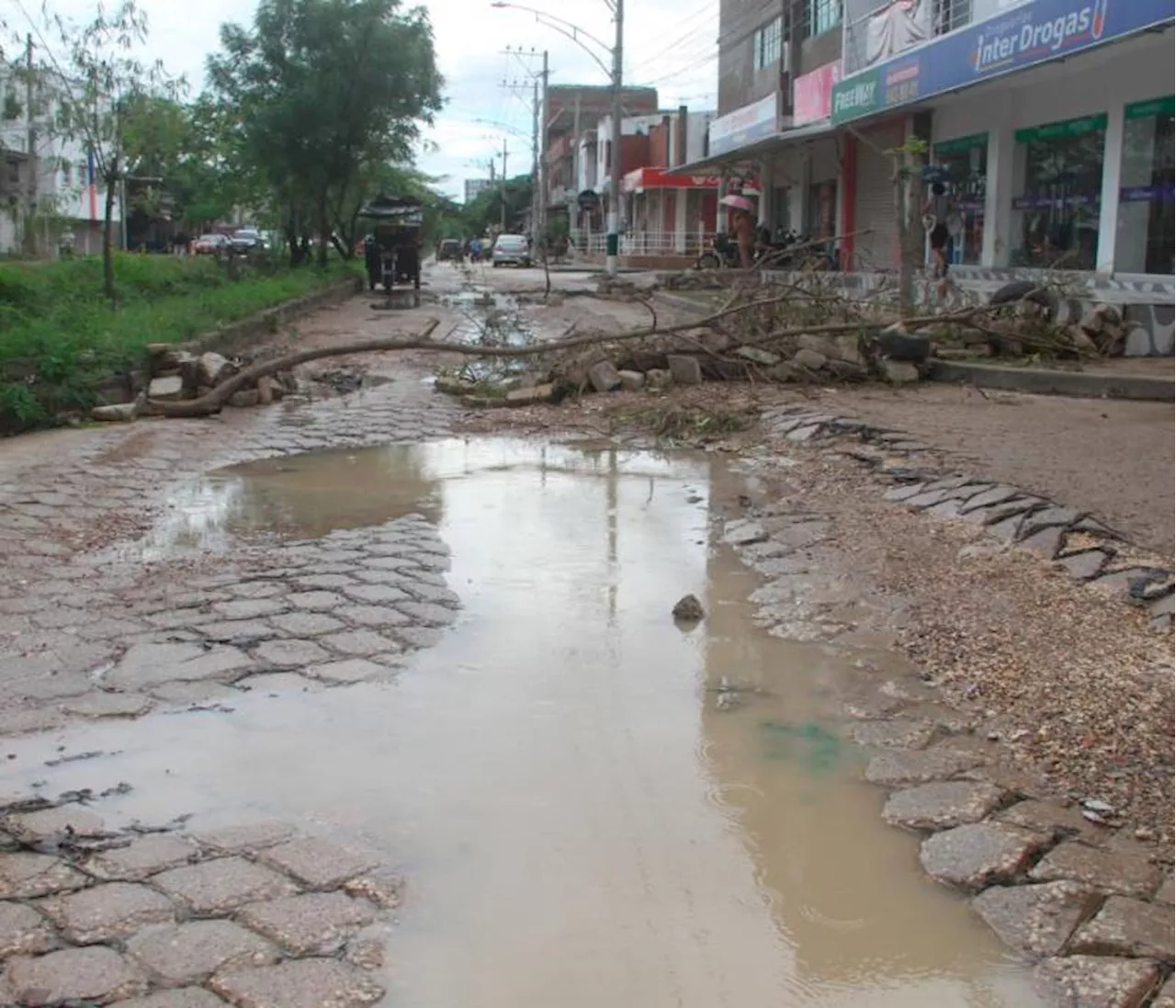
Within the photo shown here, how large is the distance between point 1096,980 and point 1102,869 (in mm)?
510

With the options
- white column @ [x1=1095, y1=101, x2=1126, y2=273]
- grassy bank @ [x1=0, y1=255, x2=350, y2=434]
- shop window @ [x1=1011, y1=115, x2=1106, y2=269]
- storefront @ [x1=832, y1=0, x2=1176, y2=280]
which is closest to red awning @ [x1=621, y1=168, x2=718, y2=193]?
storefront @ [x1=832, y1=0, x2=1176, y2=280]

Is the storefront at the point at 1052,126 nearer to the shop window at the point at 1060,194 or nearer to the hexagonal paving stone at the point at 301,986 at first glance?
the shop window at the point at 1060,194

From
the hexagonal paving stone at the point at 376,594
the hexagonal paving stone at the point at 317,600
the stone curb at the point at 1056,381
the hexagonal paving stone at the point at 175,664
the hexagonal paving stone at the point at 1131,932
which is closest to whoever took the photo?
the hexagonal paving stone at the point at 1131,932

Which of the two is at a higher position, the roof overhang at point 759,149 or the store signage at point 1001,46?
the roof overhang at point 759,149

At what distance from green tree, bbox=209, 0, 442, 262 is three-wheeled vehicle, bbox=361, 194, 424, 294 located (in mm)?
1188

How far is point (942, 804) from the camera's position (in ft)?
12.2

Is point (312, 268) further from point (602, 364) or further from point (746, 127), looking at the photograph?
point (602, 364)

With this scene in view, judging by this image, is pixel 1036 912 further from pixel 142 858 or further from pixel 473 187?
pixel 473 187

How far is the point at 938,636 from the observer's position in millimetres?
5168

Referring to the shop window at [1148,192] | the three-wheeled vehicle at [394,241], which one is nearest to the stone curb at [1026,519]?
the shop window at [1148,192]

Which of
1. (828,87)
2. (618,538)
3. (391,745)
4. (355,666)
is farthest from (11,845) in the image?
(828,87)

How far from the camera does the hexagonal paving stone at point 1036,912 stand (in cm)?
299

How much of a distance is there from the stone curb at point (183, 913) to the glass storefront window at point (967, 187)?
1767 cm

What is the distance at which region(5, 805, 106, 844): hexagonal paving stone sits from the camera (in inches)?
134
